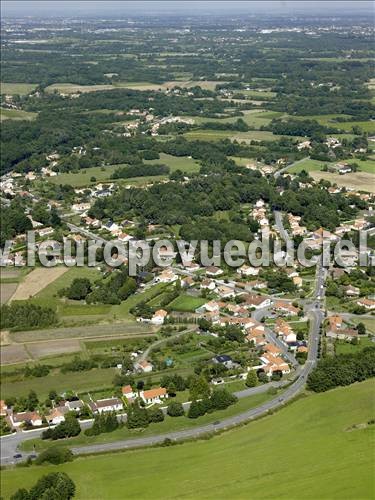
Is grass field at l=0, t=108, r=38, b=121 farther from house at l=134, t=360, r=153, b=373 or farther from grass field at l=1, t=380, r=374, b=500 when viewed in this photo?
grass field at l=1, t=380, r=374, b=500

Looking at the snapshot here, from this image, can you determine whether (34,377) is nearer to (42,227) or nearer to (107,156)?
(42,227)

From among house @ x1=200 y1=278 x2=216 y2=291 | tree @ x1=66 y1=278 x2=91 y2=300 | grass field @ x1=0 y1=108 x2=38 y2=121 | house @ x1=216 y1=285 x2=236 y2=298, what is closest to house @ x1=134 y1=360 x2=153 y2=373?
tree @ x1=66 y1=278 x2=91 y2=300

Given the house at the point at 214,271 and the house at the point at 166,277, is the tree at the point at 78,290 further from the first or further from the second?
the house at the point at 214,271

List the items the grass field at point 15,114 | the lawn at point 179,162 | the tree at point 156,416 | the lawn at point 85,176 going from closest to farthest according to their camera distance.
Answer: the tree at point 156,416 < the lawn at point 85,176 < the lawn at point 179,162 < the grass field at point 15,114

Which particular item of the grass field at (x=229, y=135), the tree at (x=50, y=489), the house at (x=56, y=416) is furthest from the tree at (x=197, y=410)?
the grass field at (x=229, y=135)

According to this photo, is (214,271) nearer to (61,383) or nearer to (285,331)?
(285,331)

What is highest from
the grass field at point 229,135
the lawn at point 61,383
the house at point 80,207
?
the grass field at point 229,135
